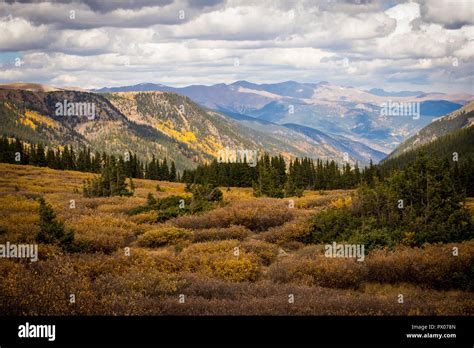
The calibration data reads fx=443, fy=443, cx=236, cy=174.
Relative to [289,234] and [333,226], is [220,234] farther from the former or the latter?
[333,226]

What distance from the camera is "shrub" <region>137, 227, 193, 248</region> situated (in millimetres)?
20781

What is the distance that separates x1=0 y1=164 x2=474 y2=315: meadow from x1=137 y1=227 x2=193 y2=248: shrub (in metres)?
0.05

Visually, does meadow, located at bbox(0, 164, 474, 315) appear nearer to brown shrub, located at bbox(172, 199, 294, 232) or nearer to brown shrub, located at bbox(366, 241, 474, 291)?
brown shrub, located at bbox(366, 241, 474, 291)

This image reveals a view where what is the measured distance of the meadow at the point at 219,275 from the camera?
37.4 feet

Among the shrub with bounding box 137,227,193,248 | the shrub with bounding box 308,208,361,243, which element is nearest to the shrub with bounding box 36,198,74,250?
the shrub with bounding box 137,227,193,248

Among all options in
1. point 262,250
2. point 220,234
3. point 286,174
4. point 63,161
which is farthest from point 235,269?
point 63,161

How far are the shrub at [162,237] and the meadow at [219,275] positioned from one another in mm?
48

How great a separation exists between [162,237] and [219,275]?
19.8 feet

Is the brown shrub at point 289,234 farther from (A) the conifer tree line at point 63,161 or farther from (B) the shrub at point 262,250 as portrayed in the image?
(A) the conifer tree line at point 63,161

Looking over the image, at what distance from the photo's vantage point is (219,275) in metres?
15.7
